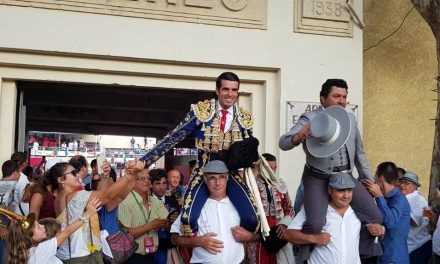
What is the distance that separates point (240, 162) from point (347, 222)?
0.99m

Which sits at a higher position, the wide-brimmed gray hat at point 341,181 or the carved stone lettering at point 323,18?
the carved stone lettering at point 323,18

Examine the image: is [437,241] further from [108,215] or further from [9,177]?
[9,177]

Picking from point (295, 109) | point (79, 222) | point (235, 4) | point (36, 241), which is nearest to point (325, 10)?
point (235, 4)

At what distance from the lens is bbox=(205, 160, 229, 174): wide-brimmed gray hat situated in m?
4.72

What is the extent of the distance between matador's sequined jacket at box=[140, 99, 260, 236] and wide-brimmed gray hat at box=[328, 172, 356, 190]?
2.32ft

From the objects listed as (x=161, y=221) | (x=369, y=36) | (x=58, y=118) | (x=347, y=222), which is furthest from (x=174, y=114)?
(x=347, y=222)

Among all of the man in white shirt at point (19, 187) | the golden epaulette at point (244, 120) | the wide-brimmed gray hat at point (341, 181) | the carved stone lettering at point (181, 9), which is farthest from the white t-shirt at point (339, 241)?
the carved stone lettering at point (181, 9)

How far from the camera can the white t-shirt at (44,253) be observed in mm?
4272

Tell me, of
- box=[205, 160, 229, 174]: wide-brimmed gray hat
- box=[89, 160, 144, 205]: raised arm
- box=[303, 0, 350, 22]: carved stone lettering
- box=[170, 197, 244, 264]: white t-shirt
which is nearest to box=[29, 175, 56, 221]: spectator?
box=[89, 160, 144, 205]: raised arm

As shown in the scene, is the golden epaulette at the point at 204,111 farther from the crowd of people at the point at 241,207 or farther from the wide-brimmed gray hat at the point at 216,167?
the wide-brimmed gray hat at the point at 216,167

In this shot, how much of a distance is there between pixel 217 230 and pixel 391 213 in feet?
5.10

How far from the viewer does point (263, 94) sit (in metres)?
7.99

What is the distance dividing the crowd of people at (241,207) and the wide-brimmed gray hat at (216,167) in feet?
0.04

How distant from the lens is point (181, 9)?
7.48 meters
